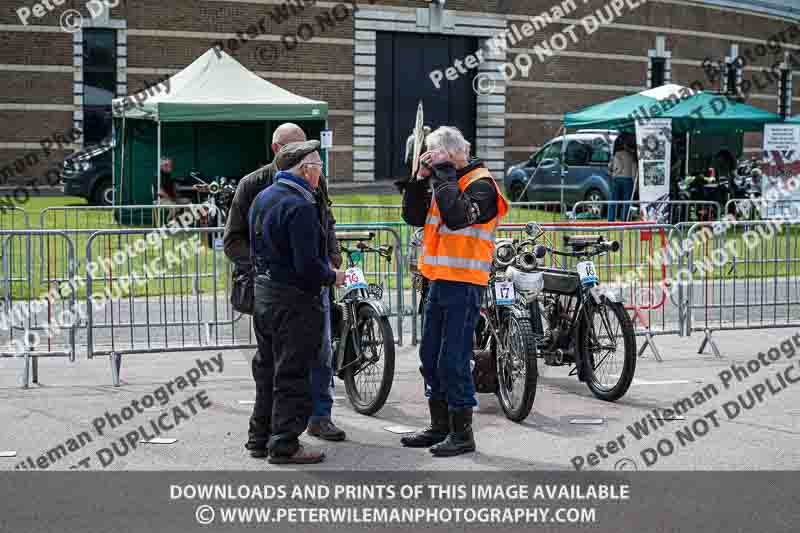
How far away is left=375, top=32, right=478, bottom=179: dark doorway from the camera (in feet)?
108

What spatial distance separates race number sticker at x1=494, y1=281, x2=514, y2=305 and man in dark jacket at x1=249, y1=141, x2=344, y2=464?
162cm

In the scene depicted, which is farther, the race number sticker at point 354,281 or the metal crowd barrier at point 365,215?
the metal crowd barrier at point 365,215

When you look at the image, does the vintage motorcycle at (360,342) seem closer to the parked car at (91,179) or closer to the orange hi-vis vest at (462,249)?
the orange hi-vis vest at (462,249)

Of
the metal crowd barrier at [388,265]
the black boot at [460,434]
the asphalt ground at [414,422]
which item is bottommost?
the asphalt ground at [414,422]

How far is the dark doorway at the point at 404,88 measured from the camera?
3294 centimetres

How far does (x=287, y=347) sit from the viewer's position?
622 centimetres

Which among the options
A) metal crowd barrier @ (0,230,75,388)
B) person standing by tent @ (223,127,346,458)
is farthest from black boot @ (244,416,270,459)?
metal crowd barrier @ (0,230,75,388)

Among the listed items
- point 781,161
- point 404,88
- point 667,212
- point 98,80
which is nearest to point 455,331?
point 667,212

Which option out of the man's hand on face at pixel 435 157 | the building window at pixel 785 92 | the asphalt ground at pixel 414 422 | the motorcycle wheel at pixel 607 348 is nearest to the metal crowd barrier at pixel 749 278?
the asphalt ground at pixel 414 422

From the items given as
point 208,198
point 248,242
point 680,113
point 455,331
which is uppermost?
point 680,113

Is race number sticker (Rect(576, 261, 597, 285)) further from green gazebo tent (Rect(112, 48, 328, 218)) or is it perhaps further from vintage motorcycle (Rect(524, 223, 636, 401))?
green gazebo tent (Rect(112, 48, 328, 218))

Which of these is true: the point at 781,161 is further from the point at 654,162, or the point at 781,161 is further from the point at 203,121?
the point at 203,121

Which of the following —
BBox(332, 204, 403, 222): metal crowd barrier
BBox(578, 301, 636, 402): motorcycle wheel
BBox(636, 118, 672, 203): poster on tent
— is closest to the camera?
BBox(578, 301, 636, 402): motorcycle wheel

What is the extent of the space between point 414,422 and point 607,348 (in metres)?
1.48
